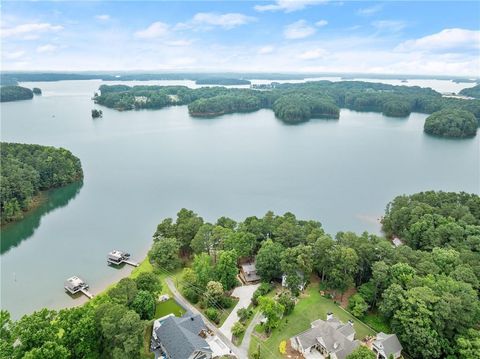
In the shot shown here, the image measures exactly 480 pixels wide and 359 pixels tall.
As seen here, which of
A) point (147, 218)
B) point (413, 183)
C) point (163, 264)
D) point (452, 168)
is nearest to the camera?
point (163, 264)

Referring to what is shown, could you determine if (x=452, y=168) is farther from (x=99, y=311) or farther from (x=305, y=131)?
(x=99, y=311)

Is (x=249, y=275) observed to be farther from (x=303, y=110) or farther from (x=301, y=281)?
(x=303, y=110)

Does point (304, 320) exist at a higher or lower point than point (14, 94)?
lower

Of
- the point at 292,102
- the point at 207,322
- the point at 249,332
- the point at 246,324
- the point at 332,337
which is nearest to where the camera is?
the point at 332,337

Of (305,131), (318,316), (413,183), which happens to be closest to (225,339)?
(318,316)

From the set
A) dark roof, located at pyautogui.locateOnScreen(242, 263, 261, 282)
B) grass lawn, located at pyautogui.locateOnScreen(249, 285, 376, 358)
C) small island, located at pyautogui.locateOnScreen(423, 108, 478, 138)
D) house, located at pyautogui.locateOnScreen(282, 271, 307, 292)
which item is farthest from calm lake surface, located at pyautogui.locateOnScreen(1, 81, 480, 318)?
grass lawn, located at pyautogui.locateOnScreen(249, 285, 376, 358)

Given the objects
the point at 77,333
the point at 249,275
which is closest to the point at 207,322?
the point at 249,275

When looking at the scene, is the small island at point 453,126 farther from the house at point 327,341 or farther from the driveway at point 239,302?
the house at point 327,341
